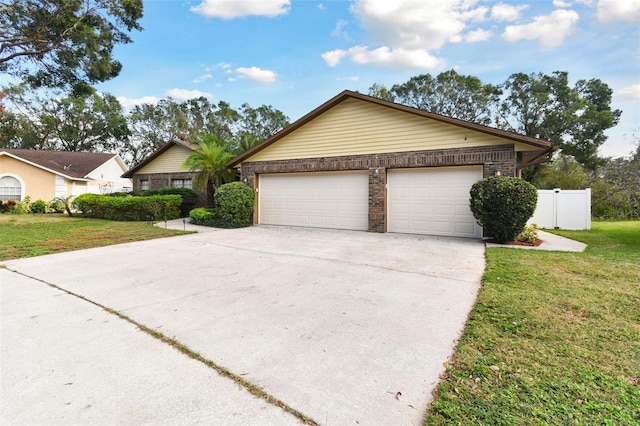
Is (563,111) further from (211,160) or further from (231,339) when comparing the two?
(231,339)

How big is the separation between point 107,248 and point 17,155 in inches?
770

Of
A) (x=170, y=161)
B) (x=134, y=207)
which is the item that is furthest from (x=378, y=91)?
(x=134, y=207)

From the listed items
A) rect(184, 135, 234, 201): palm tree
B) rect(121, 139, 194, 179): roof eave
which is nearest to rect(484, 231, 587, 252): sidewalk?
rect(184, 135, 234, 201): palm tree

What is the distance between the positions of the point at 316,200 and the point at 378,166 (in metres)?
→ 2.72

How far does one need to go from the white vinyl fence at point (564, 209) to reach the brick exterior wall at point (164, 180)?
15.7 metres

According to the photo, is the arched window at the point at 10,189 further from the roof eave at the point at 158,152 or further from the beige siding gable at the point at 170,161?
the beige siding gable at the point at 170,161

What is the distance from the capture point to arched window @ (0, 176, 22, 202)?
19.7 m

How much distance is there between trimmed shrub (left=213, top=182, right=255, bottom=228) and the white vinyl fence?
11.0 meters

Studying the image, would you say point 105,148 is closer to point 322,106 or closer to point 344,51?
point 344,51

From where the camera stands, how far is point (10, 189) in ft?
65.0

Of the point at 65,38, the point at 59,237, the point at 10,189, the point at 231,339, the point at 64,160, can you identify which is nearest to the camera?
the point at 231,339

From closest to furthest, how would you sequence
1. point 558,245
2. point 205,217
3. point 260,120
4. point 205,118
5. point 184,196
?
point 558,245 → point 205,217 → point 184,196 → point 260,120 → point 205,118

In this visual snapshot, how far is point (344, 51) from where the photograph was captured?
1705 centimetres

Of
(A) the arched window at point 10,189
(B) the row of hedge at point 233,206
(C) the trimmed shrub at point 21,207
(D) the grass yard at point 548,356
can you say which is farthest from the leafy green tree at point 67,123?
(D) the grass yard at point 548,356
